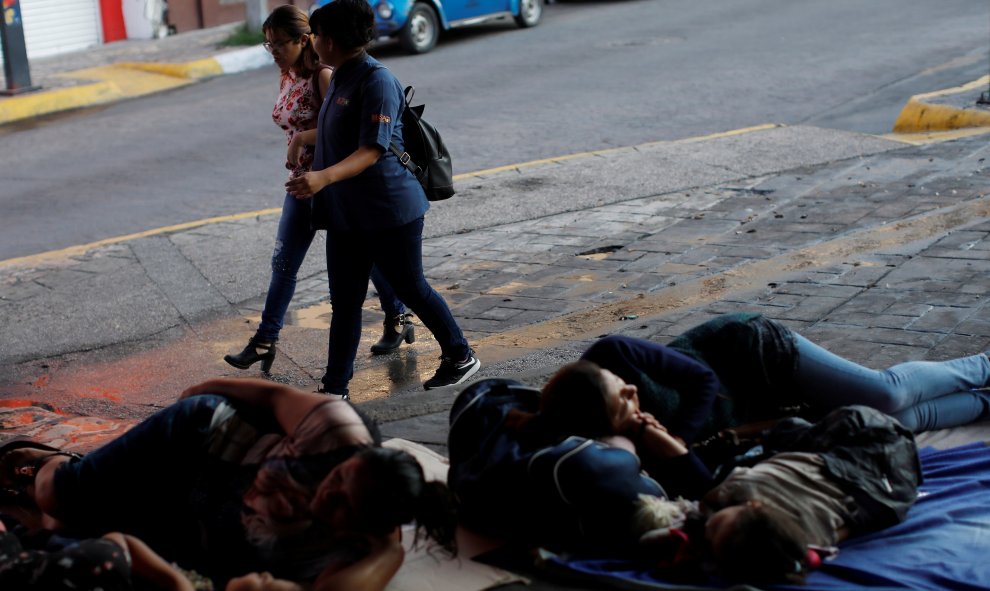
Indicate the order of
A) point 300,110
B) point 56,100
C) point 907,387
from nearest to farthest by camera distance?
1. point 907,387
2. point 300,110
3. point 56,100

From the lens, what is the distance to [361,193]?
16.8 ft

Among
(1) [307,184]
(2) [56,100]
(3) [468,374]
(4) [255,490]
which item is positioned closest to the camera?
(4) [255,490]

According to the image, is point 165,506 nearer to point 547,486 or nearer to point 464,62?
point 547,486

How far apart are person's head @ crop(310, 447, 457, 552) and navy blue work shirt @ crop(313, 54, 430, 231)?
2006mm

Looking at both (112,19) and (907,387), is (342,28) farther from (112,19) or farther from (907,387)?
(112,19)

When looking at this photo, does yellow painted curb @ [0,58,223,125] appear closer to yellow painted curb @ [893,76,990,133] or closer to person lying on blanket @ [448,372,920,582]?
yellow painted curb @ [893,76,990,133]

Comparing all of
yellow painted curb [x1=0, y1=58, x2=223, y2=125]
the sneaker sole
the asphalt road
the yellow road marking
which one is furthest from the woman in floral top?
yellow painted curb [x1=0, y1=58, x2=223, y2=125]

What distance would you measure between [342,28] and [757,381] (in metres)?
2.15

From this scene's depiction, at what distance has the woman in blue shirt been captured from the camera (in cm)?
496

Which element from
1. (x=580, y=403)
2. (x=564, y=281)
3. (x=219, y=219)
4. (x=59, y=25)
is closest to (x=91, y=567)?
(x=580, y=403)

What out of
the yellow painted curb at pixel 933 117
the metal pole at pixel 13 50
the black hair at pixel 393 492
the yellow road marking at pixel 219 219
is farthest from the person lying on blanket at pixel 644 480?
the metal pole at pixel 13 50

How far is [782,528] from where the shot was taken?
331 cm

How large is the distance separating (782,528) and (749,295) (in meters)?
3.00

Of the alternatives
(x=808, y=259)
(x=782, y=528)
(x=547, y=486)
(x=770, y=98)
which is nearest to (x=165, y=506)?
(x=547, y=486)
